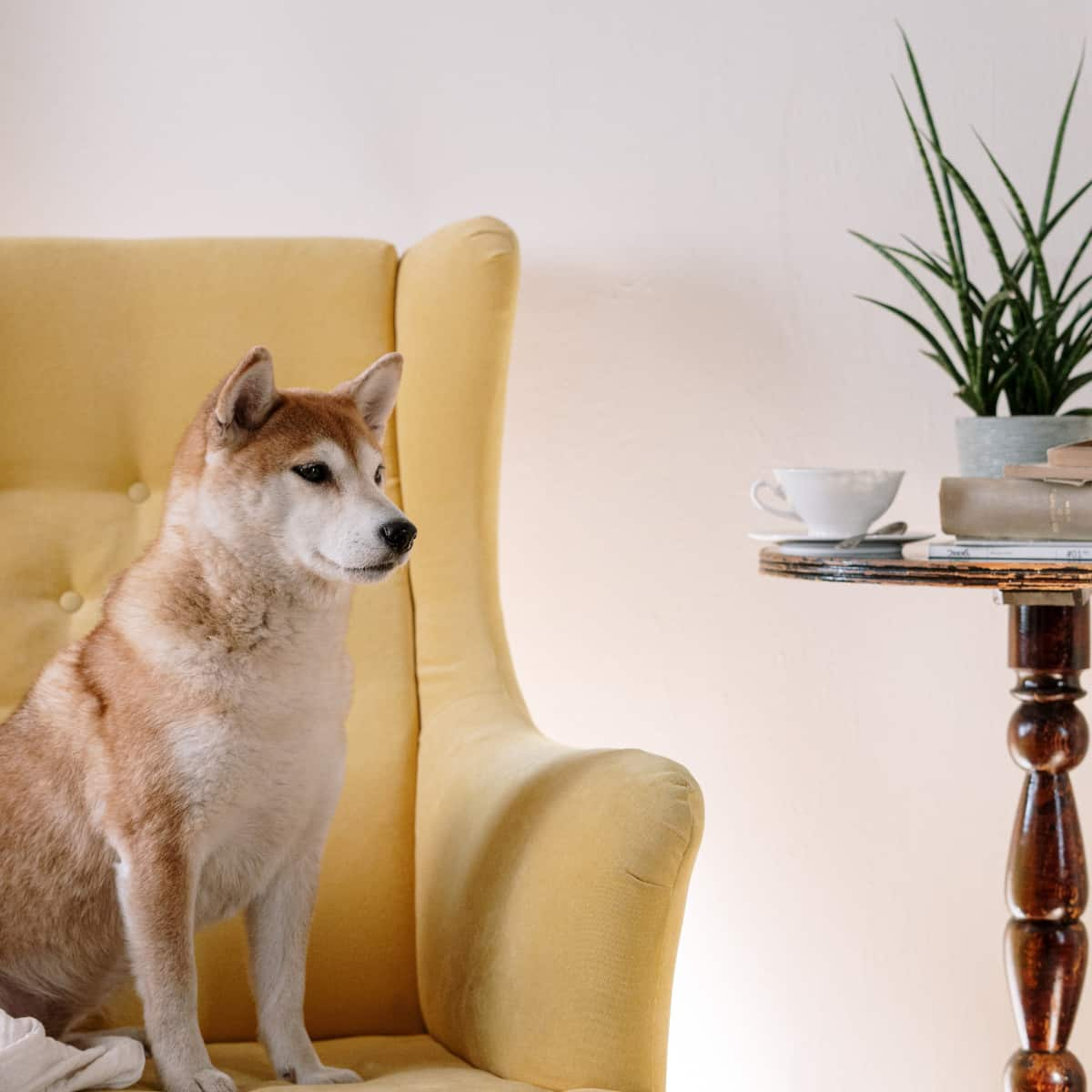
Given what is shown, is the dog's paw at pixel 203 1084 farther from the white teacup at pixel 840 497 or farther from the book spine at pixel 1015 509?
the book spine at pixel 1015 509

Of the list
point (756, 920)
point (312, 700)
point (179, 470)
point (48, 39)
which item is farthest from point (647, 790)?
point (48, 39)

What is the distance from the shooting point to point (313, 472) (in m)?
1.17

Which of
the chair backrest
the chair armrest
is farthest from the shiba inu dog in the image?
the chair backrest

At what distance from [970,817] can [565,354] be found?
85 cm

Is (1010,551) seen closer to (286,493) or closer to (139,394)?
(286,493)

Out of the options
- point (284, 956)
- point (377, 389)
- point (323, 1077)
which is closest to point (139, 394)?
point (377, 389)

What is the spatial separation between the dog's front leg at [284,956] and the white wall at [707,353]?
27.5 inches

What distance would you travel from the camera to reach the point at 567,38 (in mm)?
1838

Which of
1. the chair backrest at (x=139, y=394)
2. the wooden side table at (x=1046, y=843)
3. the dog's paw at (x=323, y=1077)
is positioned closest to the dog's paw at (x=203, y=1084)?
the dog's paw at (x=323, y=1077)

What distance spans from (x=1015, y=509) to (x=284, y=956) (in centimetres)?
84

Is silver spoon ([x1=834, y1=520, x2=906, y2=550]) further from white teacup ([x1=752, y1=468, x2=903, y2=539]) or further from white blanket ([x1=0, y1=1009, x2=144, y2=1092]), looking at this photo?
white blanket ([x1=0, y1=1009, x2=144, y2=1092])

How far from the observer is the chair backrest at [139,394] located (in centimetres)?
155

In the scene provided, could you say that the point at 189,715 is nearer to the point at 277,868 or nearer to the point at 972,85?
the point at 277,868

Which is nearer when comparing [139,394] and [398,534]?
[398,534]
